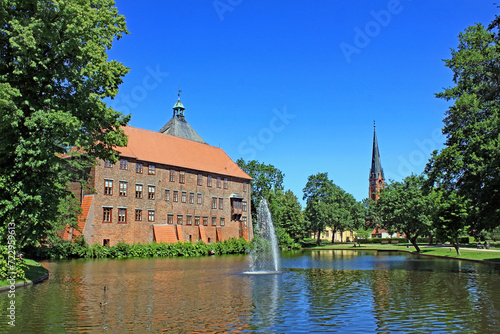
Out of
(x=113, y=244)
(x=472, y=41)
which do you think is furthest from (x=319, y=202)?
(x=472, y=41)

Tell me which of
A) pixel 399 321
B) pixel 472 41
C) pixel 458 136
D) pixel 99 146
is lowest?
pixel 399 321

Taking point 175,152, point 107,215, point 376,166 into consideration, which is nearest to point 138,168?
point 107,215

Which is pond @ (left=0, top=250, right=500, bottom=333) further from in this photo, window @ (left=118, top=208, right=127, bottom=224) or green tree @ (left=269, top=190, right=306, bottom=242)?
green tree @ (left=269, top=190, right=306, bottom=242)

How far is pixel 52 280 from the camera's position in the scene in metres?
22.2

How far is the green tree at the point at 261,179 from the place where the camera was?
7769cm

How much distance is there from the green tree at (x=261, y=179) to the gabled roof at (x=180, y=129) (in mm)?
10037

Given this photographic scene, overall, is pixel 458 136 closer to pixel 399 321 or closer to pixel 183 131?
pixel 399 321

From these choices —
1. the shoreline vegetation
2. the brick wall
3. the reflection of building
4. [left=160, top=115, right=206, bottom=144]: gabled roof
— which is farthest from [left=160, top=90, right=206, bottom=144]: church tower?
the reflection of building

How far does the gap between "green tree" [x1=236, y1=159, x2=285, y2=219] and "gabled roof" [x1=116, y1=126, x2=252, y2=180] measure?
7.70m

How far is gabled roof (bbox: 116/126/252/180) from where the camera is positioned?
2186 inches

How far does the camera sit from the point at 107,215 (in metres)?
49.2

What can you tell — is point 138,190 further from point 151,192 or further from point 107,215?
point 107,215

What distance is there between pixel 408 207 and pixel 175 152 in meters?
31.9

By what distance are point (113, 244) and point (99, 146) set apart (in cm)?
2894
